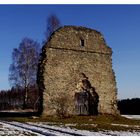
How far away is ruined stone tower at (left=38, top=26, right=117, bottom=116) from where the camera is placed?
23266 millimetres

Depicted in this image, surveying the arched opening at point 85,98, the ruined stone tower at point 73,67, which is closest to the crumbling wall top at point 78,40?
the ruined stone tower at point 73,67

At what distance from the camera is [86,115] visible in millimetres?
24250

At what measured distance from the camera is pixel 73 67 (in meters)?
24.1

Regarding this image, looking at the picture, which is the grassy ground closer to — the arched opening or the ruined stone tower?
the arched opening

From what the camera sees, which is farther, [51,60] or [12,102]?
[12,102]

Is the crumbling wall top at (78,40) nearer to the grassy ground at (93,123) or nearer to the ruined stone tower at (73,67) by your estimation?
the ruined stone tower at (73,67)

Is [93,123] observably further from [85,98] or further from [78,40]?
[78,40]

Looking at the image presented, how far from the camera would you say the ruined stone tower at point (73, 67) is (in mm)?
23266

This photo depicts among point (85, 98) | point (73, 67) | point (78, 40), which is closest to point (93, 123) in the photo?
point (85, 98)

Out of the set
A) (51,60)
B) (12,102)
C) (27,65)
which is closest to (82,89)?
(51,60)

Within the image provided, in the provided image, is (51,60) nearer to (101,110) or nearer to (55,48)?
(55,48)

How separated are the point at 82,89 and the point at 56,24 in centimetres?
1244

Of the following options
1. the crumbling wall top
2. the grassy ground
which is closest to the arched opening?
the grassy ground

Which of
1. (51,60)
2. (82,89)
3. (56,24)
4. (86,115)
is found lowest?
(86,115)
